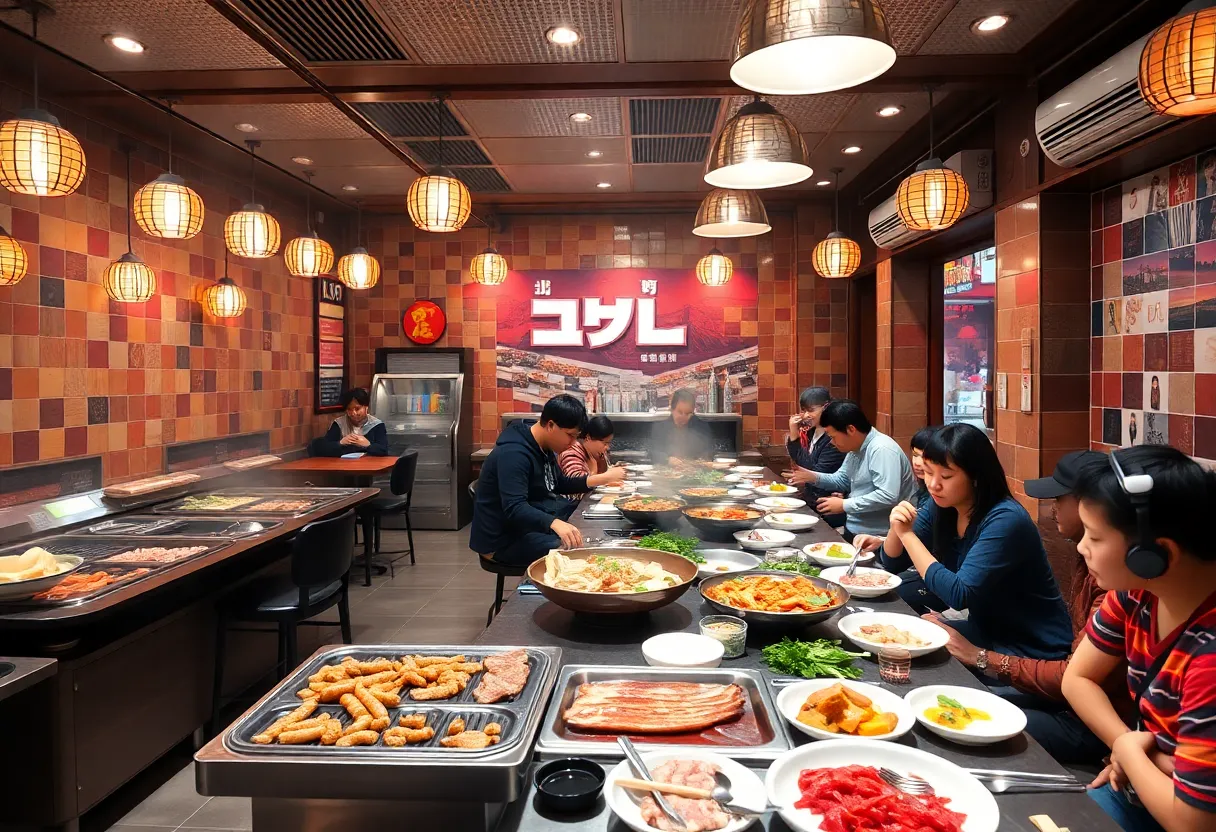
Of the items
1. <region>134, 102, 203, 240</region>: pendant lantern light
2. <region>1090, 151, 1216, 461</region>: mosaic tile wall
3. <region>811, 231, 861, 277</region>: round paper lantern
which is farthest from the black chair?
<region>811, 231, 861, 277</region>: round paper lantern

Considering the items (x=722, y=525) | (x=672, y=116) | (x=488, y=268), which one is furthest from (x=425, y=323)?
(x=722, y=525)

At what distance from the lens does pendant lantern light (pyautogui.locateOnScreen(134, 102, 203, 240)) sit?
4.39 metres

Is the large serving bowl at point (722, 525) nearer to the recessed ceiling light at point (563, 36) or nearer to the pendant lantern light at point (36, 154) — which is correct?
the recessed ceiling light at point (563, 36)

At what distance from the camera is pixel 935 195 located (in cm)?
440

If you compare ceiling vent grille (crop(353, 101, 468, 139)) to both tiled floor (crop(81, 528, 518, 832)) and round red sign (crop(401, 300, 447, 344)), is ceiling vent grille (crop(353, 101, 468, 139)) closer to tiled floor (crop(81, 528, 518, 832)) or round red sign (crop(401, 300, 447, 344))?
round red sign (crop(401, 300, 447, 344))

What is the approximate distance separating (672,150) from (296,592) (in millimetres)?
4703

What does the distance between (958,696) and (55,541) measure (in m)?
4.11

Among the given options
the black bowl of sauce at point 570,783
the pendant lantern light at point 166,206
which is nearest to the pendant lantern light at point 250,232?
the pendant lantern light at point 166,206

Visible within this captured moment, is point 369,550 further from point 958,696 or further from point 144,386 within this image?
point 958,696

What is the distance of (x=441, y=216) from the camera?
185 inches

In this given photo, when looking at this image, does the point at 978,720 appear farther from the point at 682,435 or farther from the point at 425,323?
the point at 425,323

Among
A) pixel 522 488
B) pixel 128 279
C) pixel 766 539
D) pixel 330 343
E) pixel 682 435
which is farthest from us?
pixel 330 343

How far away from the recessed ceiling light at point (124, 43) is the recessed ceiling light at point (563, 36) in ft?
7.75

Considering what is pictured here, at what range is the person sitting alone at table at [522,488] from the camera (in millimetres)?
3914
